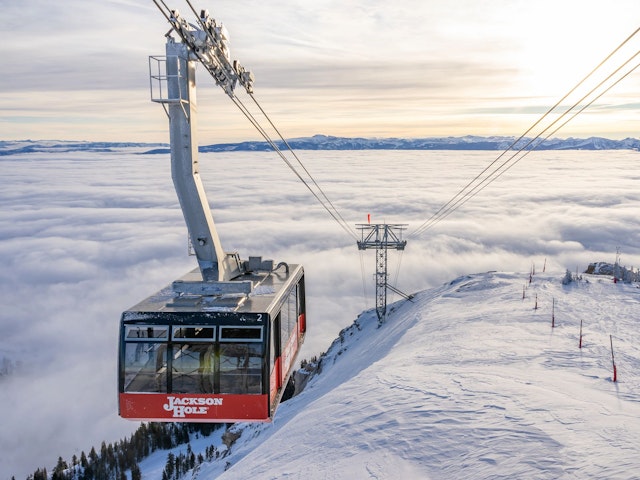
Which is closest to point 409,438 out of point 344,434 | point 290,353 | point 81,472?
point 344,434

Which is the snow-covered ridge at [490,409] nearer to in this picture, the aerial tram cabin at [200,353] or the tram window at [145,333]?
the aerial tram cabin at [200,353]

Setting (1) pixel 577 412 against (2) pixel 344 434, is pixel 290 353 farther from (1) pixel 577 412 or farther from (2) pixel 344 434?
(1) pixel 577 412

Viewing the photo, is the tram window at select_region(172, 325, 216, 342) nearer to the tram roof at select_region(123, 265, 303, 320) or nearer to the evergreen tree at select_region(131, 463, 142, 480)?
the tram roof at select_region(123, 265, 303, 320)

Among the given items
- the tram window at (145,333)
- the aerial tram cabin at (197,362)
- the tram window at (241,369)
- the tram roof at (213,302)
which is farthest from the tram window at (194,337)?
the tram window at (241,369)

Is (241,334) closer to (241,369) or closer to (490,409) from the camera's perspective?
(241,369)

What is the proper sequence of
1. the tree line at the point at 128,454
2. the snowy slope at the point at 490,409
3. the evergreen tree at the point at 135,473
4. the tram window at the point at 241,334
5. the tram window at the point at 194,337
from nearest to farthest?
1. the tram window at the point at 194,337
2. the tram window at the point at 241,334
3. the snowy slope at the point at 490,409
4. the evergreen tree at the point at 135,473
5. the tree line at the point at 128,454

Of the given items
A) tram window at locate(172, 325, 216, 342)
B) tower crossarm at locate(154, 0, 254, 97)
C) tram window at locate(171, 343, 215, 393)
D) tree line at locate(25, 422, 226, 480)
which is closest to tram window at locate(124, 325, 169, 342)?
tram window at locate(172, 325, 216, 342)
